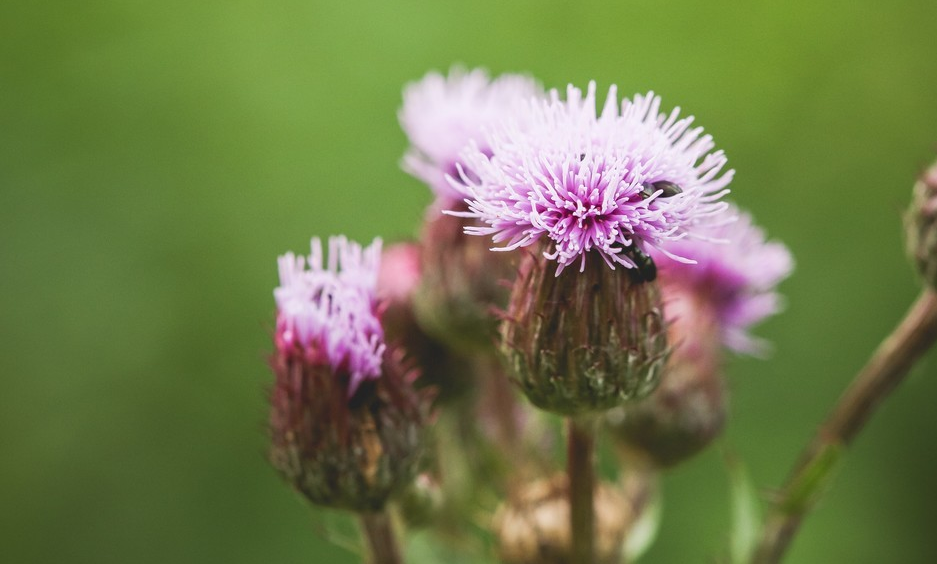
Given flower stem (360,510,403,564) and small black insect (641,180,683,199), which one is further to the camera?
flower stem (360,510,403,564)

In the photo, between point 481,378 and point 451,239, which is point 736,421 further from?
point 451,239

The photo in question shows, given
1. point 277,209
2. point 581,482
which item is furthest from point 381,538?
point 277,209

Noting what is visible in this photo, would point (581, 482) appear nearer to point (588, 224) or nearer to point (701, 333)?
Answer: point (588, 224)

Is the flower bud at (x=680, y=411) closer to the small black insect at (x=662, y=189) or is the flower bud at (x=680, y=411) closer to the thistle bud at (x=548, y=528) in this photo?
the thistle bud at (x=548, y=528)

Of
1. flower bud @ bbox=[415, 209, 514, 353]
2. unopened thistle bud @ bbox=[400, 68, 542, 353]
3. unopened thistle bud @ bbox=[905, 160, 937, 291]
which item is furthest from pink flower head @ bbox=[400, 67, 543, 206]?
unopened thistle bud @ bbox=[905, 160, 937, 291]

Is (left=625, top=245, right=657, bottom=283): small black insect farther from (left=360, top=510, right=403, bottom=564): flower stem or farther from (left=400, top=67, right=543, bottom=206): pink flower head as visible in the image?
(left=360, top=510, right=403, bottom=564): flower stem

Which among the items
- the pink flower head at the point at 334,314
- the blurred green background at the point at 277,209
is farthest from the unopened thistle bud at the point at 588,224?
the blurred green background at the point at 277,209
